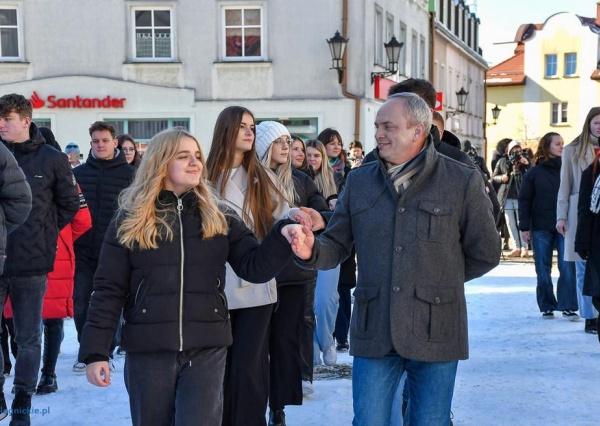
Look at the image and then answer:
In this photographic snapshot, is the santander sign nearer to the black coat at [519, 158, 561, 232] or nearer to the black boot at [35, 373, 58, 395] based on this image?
the black coat at [519, 158, 561, 232]

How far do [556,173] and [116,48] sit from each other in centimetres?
1713

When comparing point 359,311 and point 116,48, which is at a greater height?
point 116,48

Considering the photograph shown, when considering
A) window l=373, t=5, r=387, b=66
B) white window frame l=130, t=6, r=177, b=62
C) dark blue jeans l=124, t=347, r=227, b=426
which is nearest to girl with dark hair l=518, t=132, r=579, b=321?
dark blue jeans l=124, t=347, r=227, b=426

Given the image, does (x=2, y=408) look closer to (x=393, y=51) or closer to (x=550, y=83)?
(x=393, y=51)

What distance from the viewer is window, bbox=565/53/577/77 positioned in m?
63.2

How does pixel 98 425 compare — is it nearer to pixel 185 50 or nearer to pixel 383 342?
pixel 383 342

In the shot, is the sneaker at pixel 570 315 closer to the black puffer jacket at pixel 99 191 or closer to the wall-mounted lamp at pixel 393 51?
the black puffer jacket at pixel 99 191

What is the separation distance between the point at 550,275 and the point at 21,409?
6.08 metres

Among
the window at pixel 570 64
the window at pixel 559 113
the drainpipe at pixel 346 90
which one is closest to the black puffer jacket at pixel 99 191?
the drainpipe at pixel 346 90

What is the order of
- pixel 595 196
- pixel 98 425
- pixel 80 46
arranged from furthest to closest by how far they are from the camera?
pixel 80 46 → pixel 595 196 → pixel 98 425

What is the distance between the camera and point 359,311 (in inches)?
165

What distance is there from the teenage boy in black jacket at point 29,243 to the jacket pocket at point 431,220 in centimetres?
298

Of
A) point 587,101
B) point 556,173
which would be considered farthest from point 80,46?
point 587,101

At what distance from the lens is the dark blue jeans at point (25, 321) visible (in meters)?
6.05
